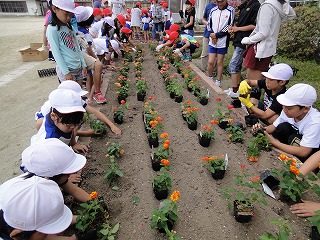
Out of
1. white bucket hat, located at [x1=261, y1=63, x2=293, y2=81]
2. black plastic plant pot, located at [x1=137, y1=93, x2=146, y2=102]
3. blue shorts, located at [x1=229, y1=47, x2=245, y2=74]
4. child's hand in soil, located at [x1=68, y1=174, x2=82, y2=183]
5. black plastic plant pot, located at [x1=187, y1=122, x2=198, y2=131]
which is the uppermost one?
white bucket hat, located at [x1=261, y1=63, x2=293, y2=81]

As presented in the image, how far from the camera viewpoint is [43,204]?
4.77 ft

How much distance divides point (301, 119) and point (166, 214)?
70.9 inches

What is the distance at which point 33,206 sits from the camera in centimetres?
142

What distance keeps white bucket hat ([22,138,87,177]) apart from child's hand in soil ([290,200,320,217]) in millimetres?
1972

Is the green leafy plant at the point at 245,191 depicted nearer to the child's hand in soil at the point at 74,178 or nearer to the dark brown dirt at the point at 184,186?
the dark brown dirt at the point at 184,186

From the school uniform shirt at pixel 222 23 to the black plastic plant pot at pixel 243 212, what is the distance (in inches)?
144

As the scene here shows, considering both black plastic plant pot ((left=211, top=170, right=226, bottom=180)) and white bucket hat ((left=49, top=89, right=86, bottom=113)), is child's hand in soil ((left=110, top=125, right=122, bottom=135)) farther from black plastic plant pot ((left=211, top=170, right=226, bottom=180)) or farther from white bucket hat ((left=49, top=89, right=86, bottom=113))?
black plastic plant pot ((left=211, top=170, right=226, bottom=180))

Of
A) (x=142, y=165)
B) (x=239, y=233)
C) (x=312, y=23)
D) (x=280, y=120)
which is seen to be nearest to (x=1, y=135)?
(x=142, y=165)

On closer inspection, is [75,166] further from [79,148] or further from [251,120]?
[251,120]

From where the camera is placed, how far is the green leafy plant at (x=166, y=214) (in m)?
1.81

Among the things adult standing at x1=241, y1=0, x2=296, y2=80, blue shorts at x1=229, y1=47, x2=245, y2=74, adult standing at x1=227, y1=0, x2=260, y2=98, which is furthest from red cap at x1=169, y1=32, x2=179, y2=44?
adult standing at x1=241, y1=0, x2=296, y2=80

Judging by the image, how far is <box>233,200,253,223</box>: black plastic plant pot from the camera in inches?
81.1

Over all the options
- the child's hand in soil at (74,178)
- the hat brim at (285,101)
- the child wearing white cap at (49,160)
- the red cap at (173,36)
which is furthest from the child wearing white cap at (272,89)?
the red cap at (173,36)

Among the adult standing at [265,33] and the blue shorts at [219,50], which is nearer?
the adult standing at [265,33]
